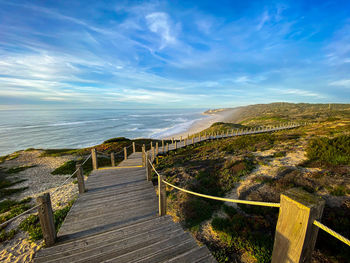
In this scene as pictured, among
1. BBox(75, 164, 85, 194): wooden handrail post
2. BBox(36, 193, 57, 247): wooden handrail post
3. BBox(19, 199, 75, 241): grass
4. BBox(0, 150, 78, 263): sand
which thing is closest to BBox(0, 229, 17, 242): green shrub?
BBox(0, 150, 78, 263): sand

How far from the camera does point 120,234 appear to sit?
142 inches

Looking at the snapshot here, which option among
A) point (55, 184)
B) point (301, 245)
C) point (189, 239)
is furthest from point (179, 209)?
point (55, 184)

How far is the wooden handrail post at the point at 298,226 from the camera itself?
1490mm

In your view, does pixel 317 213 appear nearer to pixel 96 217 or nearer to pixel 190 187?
pixel 96 217

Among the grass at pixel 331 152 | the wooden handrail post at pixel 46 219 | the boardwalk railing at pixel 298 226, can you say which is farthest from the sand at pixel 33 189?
the grass at pixel 331 152

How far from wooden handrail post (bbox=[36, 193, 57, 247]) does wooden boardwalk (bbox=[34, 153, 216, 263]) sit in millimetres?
276

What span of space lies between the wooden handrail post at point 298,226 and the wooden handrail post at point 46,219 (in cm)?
441

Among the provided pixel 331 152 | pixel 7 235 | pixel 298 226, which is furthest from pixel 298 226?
pixel 331 152

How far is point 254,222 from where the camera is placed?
17.5ft

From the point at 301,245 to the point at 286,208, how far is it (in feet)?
1.13

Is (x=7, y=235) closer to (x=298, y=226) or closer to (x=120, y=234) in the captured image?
(x=120, y=234)

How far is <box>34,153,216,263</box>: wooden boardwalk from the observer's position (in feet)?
9.77

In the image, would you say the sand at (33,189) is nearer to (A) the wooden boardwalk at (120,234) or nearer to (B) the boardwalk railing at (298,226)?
(A) the wooden boardwalk at (120,234)

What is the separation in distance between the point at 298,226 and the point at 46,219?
4.73 m
